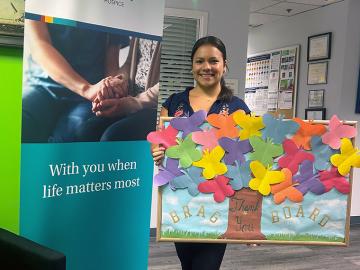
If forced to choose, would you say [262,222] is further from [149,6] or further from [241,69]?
[241,69]

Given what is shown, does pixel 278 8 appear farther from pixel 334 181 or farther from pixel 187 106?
pixel 334 181

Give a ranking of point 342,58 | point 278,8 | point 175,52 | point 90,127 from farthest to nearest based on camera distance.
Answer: point 278,8 → point 342,58 → point 175,52 → point 90,127

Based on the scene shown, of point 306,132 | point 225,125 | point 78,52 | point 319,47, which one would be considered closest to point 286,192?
point 306,132

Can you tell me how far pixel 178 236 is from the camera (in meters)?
1.53

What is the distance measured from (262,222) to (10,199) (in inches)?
46.7

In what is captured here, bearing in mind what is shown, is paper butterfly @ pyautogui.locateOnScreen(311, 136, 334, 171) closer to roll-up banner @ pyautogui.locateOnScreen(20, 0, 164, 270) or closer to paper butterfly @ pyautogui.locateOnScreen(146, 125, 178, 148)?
paper butterfly @ pyautogui.locateOnScreen(146, 125, 178, 148)

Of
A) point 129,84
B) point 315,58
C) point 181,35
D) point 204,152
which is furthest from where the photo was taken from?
point 315,58

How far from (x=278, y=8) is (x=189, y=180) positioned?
4.05 meters

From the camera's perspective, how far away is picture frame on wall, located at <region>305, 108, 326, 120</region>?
15.1 feet

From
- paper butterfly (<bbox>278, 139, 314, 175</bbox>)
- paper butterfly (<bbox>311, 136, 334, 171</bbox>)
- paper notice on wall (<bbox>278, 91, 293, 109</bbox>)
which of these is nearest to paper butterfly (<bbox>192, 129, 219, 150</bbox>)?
paper butterfly (<bbox>278, 139, 314, 175</bbox>)

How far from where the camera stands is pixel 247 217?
1.54 m

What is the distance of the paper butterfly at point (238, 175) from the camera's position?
4.92 feet

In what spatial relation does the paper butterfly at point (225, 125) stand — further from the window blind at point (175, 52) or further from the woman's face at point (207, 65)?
the window blind at point (175, 52)

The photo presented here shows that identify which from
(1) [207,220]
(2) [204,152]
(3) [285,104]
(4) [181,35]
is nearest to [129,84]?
(2) [204,152]
